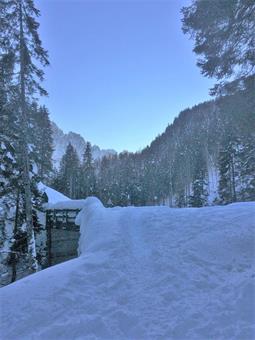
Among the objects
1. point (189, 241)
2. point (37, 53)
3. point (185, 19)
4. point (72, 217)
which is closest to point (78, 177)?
point (72, 217)

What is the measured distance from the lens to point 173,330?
4.41m

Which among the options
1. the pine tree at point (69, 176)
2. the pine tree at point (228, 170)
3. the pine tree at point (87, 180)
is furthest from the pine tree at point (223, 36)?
the pine tree at point (87, 180)

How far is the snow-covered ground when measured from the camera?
4449 millimetres

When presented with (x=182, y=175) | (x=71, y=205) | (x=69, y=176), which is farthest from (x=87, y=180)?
(x=71, y=205)

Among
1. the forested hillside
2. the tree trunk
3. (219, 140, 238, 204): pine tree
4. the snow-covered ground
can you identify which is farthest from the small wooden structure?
(219, 140, 238, 204): pine tree

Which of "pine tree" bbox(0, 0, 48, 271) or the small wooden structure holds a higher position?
"pine tree" bbox(0, 0, 48, 271)

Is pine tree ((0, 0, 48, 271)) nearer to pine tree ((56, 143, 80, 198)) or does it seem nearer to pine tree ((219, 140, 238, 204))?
pine tree ((219, 140, 238, 204))

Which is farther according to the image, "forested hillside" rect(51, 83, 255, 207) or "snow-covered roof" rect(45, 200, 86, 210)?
"forested hillside" rect(51, 83, 255, 207)

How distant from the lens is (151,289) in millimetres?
5457

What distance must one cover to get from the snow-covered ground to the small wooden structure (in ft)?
35.1

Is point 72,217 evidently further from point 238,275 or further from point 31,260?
point 238,275

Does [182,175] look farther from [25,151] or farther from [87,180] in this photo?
[25,151]

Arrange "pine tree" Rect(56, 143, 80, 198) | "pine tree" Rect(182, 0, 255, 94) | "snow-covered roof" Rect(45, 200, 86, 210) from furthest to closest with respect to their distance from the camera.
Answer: "pine tree" Rect(56, 143, 80, 198)
"snow-covered roof" Rect(45, 200, 86, 210)
"pine tree" Rect(182, 0, 255, 94)

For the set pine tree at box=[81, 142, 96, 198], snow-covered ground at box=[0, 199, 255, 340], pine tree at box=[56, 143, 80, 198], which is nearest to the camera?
snow-covered ground at box=[0, 199, 255, 340]
